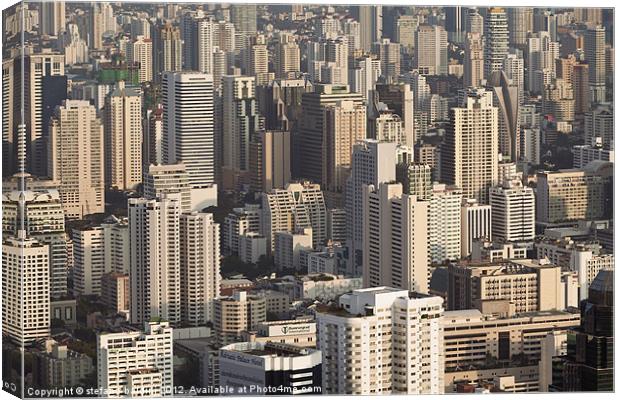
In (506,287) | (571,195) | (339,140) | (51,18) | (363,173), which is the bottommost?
(506,287)

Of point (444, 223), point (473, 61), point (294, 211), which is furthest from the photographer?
point (473, 61)

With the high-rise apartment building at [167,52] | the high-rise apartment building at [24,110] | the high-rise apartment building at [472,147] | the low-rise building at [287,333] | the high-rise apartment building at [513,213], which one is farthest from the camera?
the high-rise apartment building at [472,147]

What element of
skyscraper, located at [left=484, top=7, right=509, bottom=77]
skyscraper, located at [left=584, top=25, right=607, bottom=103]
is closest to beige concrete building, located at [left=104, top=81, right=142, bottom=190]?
skyscraper, located at [left=484, top=7, right=509, bottom=77]

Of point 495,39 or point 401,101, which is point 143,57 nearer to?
point 401,101

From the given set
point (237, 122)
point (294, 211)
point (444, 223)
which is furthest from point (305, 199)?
point (444, 223)

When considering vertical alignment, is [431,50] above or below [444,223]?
above

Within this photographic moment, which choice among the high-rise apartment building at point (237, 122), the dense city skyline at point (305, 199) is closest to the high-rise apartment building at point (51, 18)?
the dense city skyline at point (305, 199)

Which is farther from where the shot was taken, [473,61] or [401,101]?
[473,61]

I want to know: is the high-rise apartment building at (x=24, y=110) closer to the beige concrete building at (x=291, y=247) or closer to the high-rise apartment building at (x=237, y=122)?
the high-rise apartment building at (x=237, y=122)
